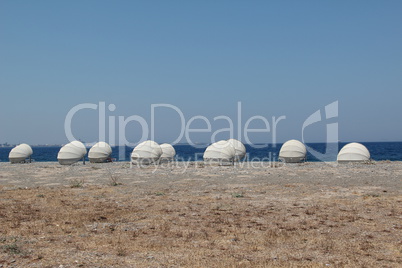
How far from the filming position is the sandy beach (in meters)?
8.78

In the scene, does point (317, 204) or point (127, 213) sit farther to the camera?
point (317, 204)

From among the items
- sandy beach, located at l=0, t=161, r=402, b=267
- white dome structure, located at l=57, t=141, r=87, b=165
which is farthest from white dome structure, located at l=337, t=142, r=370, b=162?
white dome structure, located at l=57, t=141, r=87, b=165

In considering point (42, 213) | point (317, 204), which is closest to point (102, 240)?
point (42, 213)

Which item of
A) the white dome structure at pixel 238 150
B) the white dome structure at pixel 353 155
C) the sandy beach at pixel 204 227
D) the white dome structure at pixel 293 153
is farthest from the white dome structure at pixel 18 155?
the white dome structure at pixel 353 155

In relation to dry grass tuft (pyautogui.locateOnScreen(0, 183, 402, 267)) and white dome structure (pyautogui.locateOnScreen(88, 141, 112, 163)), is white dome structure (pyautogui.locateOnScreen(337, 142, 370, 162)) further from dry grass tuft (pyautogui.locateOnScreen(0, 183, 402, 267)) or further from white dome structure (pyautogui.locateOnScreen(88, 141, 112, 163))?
white dome structure (pyautogui.locateOnScreen(88, 141, 112, 163))

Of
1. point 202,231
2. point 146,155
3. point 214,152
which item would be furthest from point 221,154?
point 202,231

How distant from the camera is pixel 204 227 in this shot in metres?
12.2

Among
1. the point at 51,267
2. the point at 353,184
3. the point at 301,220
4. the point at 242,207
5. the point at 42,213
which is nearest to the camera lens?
the point at 51,267

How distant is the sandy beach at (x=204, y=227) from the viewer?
8781mm

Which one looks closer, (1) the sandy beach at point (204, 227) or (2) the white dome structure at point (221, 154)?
(1) the sandy beach at point (204, 227)

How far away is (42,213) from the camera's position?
15.0m

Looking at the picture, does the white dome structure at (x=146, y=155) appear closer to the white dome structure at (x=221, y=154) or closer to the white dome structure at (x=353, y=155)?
the white dome structure at (x=221, y=154)

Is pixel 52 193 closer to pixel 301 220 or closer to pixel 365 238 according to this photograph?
pixel 301 220

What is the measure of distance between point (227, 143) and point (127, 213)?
3522cm
